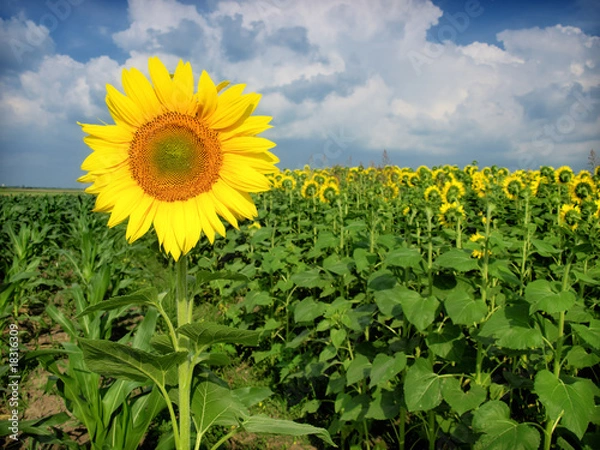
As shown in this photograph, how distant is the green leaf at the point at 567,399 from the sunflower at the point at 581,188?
371 cm

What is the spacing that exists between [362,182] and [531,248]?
5.41 metres

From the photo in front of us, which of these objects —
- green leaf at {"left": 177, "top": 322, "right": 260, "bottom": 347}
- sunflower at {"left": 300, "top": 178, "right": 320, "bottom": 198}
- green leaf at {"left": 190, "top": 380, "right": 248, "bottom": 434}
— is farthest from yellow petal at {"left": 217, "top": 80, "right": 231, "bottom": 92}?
sunflower at {"left": 300, "top": 178, "right": 320, "bottom": 198}

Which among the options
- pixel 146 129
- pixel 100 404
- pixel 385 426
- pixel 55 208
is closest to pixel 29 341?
pixel 100 404

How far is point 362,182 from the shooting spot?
8.55 meters

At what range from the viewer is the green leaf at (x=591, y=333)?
188cm

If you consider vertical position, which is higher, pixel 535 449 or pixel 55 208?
pixel 55 208

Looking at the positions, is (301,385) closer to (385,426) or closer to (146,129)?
(385,426)

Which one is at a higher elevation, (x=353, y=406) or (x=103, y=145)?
(x=103, y=145)

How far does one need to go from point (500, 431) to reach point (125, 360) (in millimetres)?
1435

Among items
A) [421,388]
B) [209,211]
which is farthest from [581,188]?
[209,211]

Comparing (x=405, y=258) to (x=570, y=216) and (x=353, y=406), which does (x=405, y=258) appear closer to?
(x=353, y=406)

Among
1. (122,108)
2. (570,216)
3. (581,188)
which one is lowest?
(570,216)

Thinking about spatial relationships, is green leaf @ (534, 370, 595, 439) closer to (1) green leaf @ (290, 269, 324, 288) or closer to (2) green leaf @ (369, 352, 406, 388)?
(2) green leaf @ (369, 352, 406, 388)

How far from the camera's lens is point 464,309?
6.74ft
